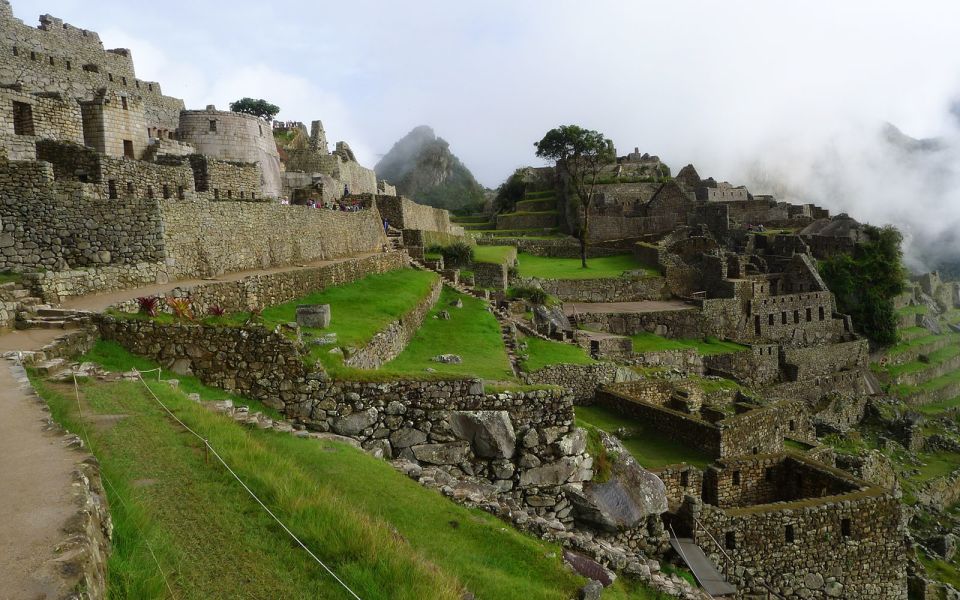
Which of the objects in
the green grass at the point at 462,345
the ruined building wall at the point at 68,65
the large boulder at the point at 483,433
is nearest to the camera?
the large boulder at the point at 483,433

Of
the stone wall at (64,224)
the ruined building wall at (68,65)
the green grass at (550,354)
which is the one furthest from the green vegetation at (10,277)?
the green grass at (550,354)

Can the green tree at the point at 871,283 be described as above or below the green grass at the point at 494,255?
below

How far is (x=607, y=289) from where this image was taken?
38.0m

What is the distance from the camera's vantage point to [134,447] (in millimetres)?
6312

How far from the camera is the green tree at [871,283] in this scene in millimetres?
41625

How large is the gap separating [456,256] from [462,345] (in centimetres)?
1601

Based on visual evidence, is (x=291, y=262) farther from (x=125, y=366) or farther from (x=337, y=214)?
(x=125, y=366)

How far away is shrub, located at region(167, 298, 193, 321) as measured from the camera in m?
9.70

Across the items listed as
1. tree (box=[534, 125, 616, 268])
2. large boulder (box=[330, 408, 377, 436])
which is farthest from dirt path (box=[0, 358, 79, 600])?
tree (box=[534, 125, 616, 268])

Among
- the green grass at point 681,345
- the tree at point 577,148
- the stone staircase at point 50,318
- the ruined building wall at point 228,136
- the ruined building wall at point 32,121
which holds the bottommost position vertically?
the green grass at point 681,345

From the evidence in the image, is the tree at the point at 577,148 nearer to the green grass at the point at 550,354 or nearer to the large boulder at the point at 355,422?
the green grass at the point at 550,354

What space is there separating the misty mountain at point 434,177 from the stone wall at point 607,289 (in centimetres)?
5016

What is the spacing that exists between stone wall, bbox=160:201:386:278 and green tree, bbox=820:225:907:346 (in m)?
33.7

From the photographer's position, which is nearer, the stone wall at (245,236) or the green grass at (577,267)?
the stone wall at (245,236)
